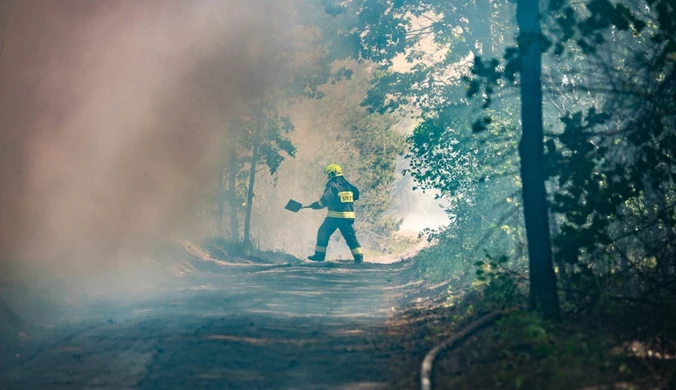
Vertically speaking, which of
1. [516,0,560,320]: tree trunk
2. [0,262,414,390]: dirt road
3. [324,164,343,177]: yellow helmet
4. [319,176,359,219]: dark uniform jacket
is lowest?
[0,262,414,390]: dirt road

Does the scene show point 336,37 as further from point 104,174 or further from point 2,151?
point 2,151

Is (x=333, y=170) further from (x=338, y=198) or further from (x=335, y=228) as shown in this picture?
(x=335, y=228)

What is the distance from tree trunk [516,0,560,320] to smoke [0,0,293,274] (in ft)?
28.7

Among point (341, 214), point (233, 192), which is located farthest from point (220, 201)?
point (341, 214)

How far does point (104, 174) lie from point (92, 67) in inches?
91.0

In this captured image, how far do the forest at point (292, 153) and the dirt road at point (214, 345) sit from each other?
51mm

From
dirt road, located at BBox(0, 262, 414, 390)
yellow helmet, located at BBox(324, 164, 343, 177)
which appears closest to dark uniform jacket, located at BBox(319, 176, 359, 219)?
yellow helmet, located at BBox(324, 164, 343, 177)

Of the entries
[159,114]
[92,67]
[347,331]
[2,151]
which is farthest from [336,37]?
[347,331]

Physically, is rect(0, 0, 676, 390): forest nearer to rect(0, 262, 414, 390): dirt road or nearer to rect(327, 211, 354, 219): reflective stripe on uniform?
rect(0, 262, 414, 390): dirt road

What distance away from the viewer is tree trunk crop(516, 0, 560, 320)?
29.8 ft

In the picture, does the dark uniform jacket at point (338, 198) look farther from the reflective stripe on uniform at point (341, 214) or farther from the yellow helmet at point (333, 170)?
the yellow helmet at point (333, 170)

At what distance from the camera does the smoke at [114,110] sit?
14633mm

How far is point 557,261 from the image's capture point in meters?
8.96

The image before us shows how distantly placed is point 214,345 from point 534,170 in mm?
3939
